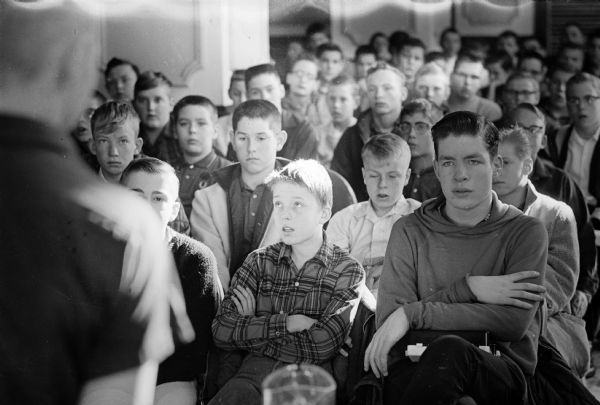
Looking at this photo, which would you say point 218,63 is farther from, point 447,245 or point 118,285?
point 118,285

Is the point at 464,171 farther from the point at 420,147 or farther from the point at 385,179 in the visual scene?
the point at 420,147

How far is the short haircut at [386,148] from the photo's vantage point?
119 inches

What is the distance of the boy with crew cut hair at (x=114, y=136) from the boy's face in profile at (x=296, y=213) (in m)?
0.86

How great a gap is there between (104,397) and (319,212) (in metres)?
1.42

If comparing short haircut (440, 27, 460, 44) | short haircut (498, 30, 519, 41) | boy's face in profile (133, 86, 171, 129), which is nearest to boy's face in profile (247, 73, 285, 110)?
boy's face in profile (133, 86, 171, 129)

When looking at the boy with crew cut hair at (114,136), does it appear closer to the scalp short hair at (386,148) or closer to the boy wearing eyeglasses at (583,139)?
the scalp short hair at (386,148)

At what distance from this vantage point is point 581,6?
7.33m

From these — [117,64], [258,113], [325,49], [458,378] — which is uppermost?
[325,49]

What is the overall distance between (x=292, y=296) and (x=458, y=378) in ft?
2.08

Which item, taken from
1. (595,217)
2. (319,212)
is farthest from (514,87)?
(319,212)

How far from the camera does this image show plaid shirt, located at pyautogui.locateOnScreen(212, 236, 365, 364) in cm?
243

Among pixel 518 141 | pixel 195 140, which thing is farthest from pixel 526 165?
pixel 195 140

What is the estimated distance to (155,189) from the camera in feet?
8.89

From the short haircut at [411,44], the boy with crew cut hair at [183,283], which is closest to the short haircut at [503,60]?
the short haircut at [411,44]
